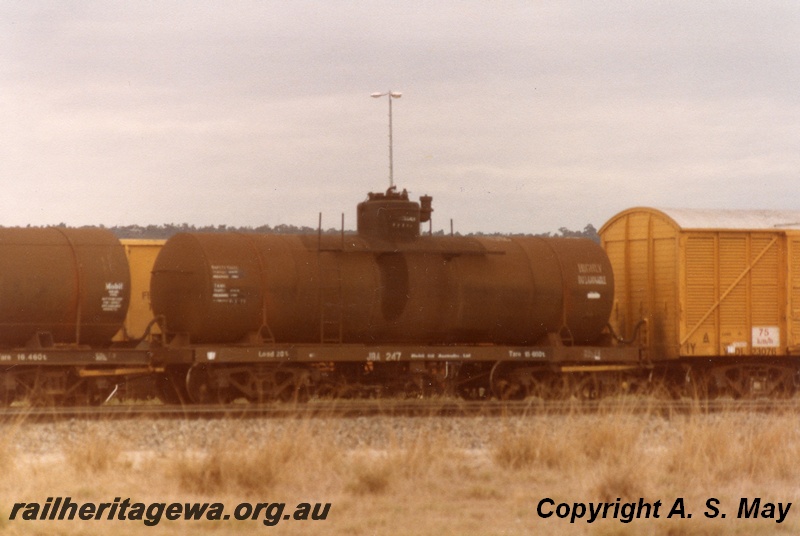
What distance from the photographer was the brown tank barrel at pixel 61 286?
20.2 m

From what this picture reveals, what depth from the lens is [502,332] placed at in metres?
22.7

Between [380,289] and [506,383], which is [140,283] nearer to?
[380,289]

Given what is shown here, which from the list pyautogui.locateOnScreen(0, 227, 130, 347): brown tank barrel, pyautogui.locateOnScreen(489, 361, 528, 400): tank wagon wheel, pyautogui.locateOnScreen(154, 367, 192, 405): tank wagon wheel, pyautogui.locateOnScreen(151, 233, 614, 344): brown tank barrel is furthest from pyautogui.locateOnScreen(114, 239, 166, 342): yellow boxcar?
pyautogui.locateOnScreen(489, 361, 528, 400): tank wagon wheel

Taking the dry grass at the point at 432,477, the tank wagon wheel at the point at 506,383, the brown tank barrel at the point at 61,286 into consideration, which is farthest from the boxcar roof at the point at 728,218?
the brown tank barrel at the point at 61,286

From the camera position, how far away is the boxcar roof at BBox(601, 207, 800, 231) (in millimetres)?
24219

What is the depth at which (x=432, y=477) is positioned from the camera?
12789 millimetres

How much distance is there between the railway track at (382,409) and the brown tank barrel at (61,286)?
1.51 meters

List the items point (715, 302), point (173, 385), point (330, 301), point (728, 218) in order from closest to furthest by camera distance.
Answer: point (330, 301) → point (173, 385) → point (715, 302) → point (728, 218)

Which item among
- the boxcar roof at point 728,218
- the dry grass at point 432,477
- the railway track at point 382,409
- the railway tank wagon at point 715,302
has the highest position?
the boxcar roof at point 728,218

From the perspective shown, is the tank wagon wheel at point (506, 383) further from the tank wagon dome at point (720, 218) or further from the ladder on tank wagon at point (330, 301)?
the tank wagon dome at point (720, 218)

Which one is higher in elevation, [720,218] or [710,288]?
[720,218]

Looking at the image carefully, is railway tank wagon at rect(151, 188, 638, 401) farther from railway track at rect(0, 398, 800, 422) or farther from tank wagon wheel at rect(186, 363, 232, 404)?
railway track at rect(0, 398, 800, 422)

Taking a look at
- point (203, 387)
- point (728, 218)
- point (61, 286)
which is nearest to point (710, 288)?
point (728, 218)

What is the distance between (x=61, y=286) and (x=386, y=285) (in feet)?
18.9
